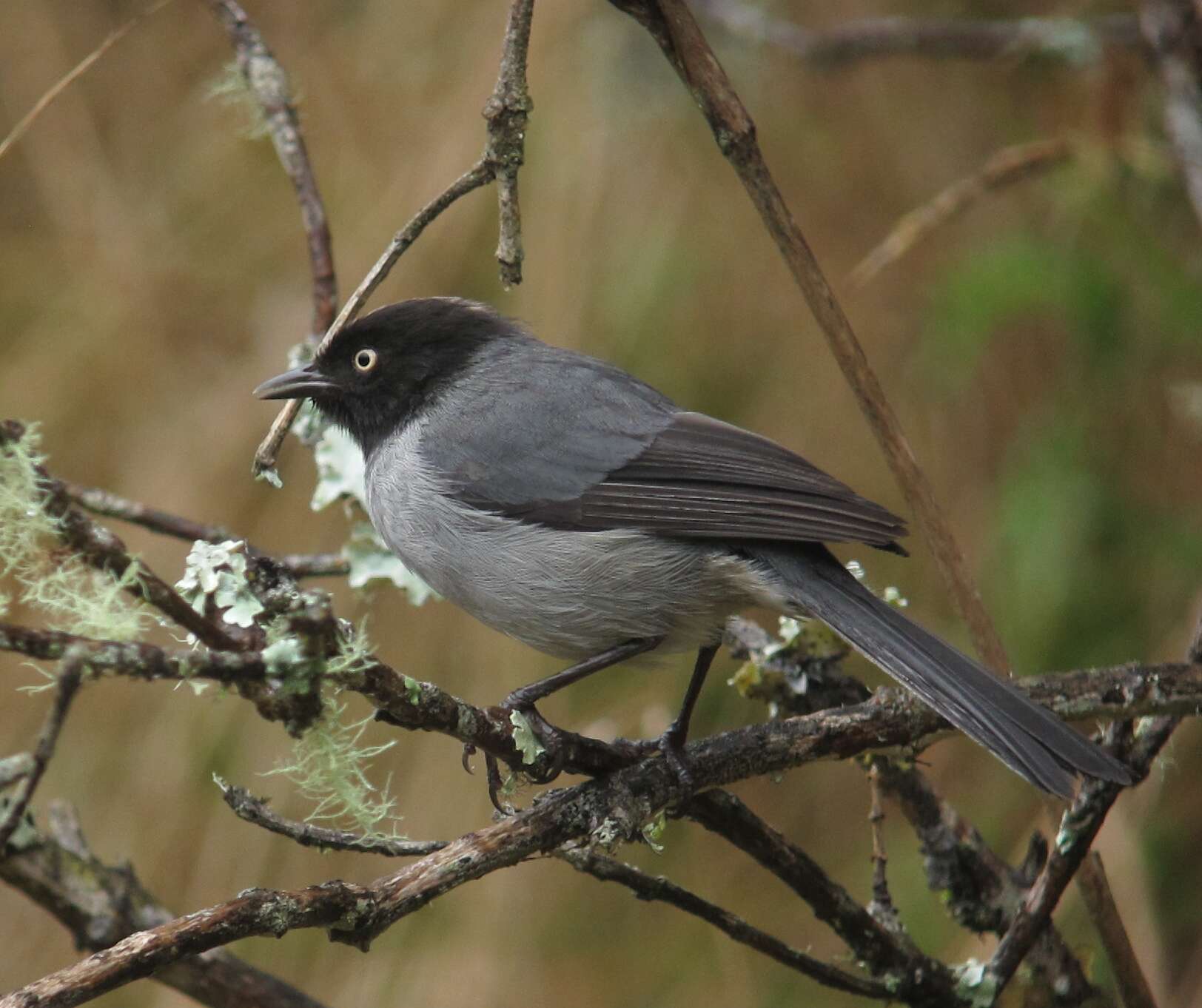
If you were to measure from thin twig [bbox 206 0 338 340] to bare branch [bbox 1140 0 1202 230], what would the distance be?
248cm

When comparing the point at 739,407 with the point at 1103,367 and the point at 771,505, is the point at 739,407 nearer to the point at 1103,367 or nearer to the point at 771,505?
the point at 1103,367

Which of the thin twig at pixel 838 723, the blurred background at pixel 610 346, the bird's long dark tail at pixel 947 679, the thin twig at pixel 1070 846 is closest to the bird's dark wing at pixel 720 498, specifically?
the bird's long dark tail at pixel 947 679

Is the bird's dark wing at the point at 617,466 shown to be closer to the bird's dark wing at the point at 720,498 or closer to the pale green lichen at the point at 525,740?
the bird's dark wing at the point at 720,498

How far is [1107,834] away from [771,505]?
163 cm

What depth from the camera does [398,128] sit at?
16.5ft

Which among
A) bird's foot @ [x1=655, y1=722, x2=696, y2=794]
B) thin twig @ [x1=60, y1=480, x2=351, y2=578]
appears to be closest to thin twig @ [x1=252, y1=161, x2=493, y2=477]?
thin twig @ [x1=60, y1=480, x2=351, y2=578]

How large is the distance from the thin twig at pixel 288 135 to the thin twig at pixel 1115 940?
7.16ft

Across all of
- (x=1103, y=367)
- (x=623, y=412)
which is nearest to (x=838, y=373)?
(x=1103, y=367)

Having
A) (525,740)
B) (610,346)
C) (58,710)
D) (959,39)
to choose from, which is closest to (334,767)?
(525,740)

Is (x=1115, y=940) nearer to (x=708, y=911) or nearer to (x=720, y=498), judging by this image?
(x=708, y=911)

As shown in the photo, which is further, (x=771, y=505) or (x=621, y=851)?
(x=621, y=851)

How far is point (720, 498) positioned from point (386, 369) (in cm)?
118

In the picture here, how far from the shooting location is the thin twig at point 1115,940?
254 centimetres

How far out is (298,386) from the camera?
12.2ft
